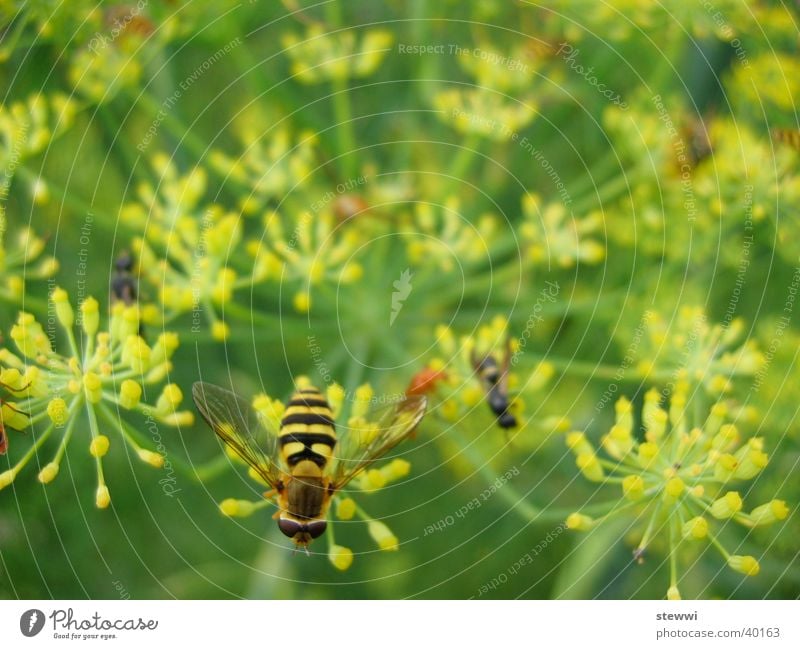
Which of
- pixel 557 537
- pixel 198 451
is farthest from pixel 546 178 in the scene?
pixel 198 451

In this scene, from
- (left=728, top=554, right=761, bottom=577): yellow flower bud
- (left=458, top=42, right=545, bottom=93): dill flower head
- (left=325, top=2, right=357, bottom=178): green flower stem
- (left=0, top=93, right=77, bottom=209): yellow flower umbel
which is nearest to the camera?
(left=728, top=554, right=761, bottom=577): yellow flower bud

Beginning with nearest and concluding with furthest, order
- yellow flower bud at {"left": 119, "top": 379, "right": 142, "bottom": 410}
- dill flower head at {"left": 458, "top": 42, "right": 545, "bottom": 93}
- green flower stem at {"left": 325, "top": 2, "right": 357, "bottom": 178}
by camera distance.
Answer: yellow flower bud at {"left": 119, "top": 379, "right": 142, "bottom": 410}
green flower stem at {"left": 325, "top": 2, "right": 357, "bottom": 178}
dill flower head at {"left": 458, "top": 42, "right": 545, "bottom": 93}

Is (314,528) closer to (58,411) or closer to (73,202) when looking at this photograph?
(58,411)

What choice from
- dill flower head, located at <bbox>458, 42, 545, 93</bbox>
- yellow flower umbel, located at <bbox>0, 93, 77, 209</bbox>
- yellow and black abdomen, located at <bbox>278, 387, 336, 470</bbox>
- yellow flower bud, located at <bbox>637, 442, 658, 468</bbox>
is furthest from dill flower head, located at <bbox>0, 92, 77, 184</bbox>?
yellow flower bud, located at <bbox>637, 442, 658, 468</bbox>

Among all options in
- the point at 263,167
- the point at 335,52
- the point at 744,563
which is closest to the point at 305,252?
the point at 263,167

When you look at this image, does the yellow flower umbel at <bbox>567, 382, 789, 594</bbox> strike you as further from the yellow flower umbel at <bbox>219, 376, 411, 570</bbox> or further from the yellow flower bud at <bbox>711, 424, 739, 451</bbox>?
the yellow flower umbel at <bbox>219, 376, 411, 570</bbox>

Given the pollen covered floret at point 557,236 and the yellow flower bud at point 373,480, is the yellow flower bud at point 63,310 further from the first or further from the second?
the pollen covered floret at point 557,236

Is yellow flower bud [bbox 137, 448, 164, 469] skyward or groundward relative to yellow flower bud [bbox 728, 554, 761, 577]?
skyward
